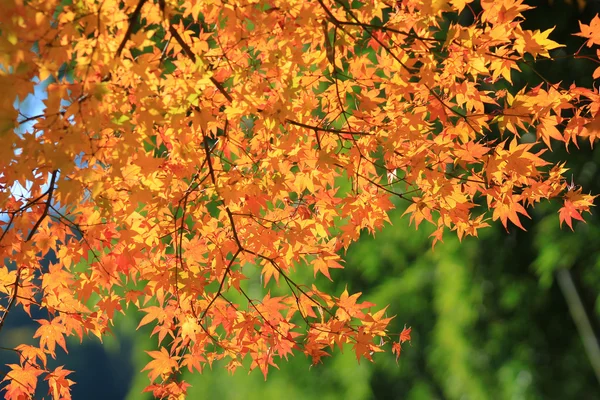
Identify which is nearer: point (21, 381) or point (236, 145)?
point (236, 145)

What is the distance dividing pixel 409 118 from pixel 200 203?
2.17 ft

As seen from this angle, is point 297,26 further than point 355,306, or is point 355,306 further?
point 355,306

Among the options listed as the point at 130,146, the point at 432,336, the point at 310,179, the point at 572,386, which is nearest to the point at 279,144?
the point at 310,179

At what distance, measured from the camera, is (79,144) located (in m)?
1.32

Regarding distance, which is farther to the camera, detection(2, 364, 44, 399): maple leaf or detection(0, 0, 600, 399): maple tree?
detection(2, 364, 44, 399): maple leaf

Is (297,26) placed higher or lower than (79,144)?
lower

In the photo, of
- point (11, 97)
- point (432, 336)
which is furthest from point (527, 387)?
point (11, 97)

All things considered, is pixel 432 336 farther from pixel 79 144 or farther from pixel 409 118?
pixel 79 144

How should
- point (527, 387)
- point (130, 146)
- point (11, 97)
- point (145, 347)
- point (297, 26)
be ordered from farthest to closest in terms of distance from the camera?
A: point (145, 347) → point (527, 387) → point (297, 26) → point (130, 146) → point (11, 97)

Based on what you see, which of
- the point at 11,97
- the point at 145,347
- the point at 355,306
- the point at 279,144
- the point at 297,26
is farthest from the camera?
the point at 145,347

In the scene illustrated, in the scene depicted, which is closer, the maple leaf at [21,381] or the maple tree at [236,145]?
the maple tree at [236,145]

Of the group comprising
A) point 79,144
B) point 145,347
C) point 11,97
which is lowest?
point 145,347

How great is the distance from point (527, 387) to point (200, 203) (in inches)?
98.5

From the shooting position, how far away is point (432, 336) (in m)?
3.85
